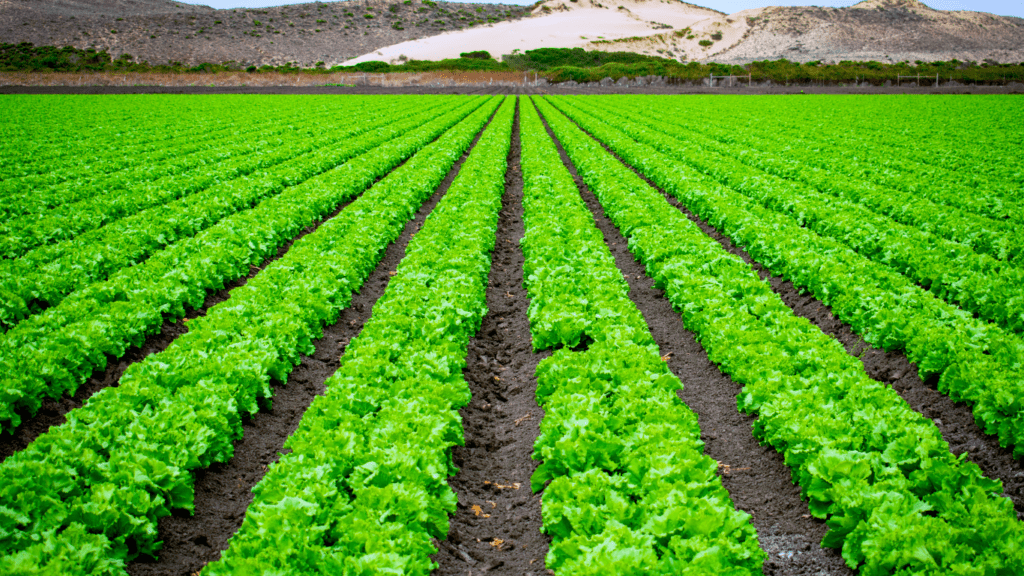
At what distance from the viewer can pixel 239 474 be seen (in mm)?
5840

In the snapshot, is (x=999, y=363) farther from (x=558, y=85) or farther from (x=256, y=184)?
(x=558, y=85)

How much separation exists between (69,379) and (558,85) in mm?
85185

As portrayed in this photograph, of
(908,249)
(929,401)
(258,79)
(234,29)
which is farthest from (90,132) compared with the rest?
(234,29)

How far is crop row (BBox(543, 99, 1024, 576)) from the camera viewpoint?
4.09m

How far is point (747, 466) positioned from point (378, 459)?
3.74m

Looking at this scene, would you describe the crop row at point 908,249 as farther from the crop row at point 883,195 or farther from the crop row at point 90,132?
the crop row at point 90,132

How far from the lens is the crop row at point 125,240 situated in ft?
30.5

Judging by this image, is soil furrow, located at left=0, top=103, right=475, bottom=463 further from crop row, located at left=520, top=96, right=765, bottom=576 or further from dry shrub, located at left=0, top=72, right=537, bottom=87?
dry shrub, located at left=0, top=72, right=537, bottom=87

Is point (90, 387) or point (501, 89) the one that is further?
point (501, 89)

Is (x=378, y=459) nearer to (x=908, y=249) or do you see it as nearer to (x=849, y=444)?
(x=849, y=444)

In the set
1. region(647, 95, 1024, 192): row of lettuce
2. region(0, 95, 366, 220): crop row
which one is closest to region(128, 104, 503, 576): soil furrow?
region(0, 95, 366, 220): crop row

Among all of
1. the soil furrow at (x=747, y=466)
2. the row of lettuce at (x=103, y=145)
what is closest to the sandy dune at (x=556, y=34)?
the row of lettuce at (x=103, y=145)

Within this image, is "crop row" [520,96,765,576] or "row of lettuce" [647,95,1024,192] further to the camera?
"row of lettuce" [647,95,1024,192]

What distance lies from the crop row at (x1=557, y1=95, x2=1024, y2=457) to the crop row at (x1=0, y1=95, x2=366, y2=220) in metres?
15.9
